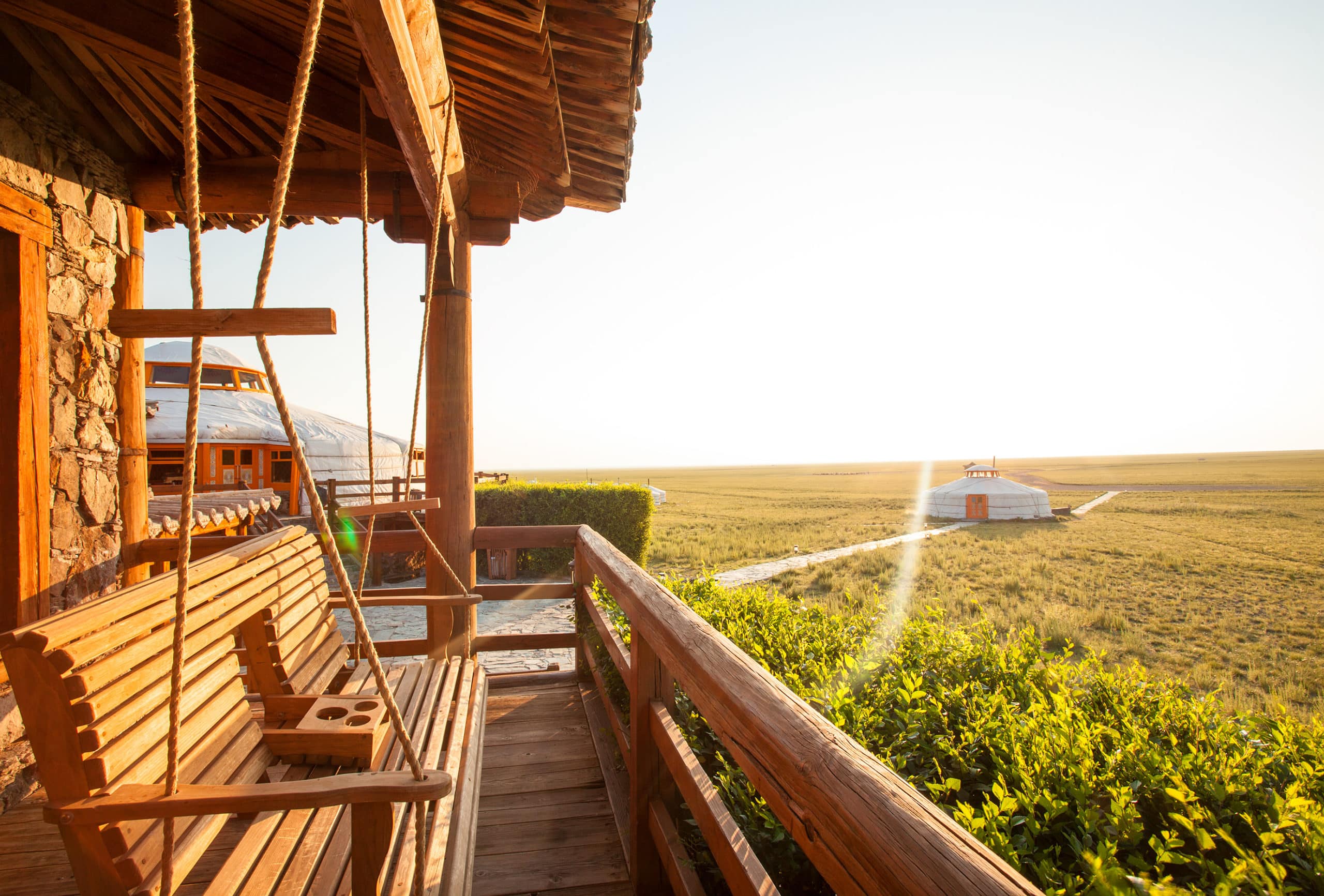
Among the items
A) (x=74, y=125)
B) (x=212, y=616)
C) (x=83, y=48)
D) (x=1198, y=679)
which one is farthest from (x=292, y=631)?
(x=1198, y=679)

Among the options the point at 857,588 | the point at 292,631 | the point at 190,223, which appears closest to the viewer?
the point at 190,223

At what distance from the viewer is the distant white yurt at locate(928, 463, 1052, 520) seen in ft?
77.5

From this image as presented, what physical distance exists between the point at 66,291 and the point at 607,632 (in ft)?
8.82

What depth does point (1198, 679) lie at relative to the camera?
6.81m

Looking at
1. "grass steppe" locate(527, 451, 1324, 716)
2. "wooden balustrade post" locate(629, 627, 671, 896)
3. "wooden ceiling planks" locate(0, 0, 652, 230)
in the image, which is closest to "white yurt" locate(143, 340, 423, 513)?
"wooden ceiling planks" locate(0, 0, 652, 230)

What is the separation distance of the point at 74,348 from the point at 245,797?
8.63 feet

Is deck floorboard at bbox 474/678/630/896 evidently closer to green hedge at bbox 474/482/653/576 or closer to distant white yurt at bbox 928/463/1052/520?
green hedge at bbox 474/482/653/576

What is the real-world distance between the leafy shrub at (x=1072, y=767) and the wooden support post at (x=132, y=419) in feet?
8.84

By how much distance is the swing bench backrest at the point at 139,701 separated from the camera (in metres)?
1.08

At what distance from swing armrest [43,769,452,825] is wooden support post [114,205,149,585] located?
2.36m

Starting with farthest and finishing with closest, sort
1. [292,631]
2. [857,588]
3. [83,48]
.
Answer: [857,588] → [83,48] → [292,631]

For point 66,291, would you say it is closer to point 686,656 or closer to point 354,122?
point 354,122

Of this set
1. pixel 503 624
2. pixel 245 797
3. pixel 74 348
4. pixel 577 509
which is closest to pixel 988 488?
pixel 577 509

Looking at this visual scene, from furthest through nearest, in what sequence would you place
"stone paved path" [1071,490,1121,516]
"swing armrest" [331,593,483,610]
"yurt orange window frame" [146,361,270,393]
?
1. "stone paved path" [1071,490,1121,516]
2. "yurt orange window frame" [146,361,270,393]
3. "swing armrest" [331,593,483,610]
